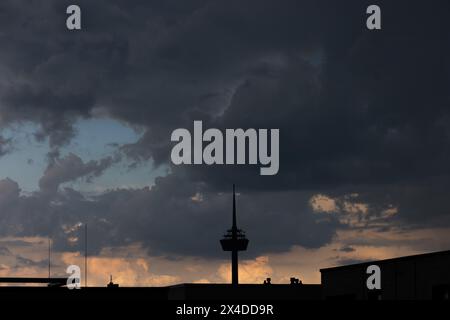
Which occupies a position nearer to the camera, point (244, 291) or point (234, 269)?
point (244, 291)

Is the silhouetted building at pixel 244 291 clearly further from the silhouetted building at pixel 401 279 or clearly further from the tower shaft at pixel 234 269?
the tower shaft at pixel 234 269

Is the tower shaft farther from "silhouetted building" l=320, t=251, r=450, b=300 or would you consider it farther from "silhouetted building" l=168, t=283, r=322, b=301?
"silhouetted building" l=320, t=251, r=450, b=300

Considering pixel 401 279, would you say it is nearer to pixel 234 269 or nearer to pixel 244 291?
pixel 244 291


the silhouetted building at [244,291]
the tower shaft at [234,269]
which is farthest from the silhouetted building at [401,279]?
the tower shaft at [234,269]

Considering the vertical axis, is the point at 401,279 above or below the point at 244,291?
below

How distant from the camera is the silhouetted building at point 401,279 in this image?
44.7 m

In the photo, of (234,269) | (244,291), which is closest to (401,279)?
(244,291)

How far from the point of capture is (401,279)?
49.1 m

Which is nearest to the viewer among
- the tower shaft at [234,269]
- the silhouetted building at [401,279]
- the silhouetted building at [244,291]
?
the silhouetted building at [401,279]

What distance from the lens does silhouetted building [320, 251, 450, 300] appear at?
44.7 metres
